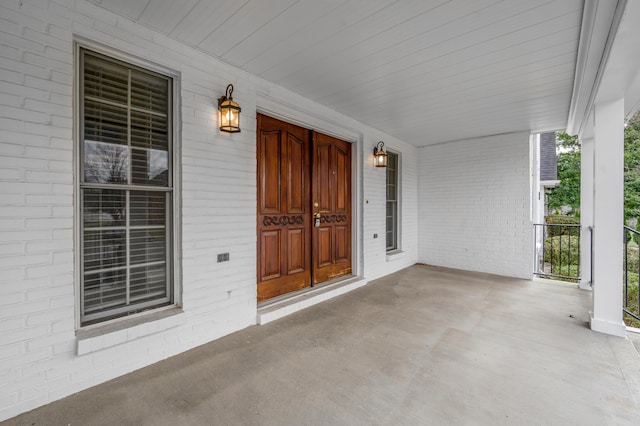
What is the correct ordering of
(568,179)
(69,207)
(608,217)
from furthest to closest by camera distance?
1. (568,179)
2. (608,217)
3. (69,207)

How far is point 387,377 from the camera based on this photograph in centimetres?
→ 216

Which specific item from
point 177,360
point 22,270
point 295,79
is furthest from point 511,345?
point 22,270

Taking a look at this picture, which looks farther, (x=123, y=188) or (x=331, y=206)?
(x=331, y=206)

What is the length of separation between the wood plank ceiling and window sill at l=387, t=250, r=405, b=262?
2.77 metres

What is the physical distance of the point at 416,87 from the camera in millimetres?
3344

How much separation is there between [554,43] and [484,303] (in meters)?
3.00

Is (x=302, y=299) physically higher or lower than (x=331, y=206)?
lower

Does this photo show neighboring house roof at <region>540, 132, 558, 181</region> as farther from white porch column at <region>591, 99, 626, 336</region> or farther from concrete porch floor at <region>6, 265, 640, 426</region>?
concrete porch floor at <region>6, 265, 640, 426</region>

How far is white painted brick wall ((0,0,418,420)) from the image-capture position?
1.75 metres

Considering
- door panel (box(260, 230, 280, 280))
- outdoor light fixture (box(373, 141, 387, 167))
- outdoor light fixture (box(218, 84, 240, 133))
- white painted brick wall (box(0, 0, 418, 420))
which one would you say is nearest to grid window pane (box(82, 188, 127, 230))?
white painted brick wall (box(0, 0, 418, 420))

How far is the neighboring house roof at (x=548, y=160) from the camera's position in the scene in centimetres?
1006

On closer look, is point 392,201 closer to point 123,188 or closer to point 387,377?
point 387,377

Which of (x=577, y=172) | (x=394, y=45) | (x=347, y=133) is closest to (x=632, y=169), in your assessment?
(x=577, y=172)

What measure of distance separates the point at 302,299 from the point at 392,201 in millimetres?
3076
